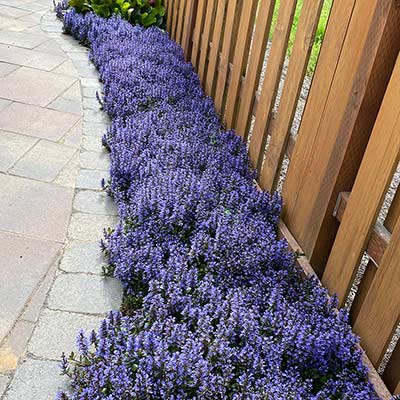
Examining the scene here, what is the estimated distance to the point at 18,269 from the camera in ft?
7.77

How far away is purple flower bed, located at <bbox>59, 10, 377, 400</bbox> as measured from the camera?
5.69 ft

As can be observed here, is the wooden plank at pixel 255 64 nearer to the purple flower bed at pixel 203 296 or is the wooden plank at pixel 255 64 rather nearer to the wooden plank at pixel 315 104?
the purple flower bed at pixel 203 296

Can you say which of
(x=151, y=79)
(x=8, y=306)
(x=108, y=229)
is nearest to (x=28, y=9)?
(x=151, y=79)

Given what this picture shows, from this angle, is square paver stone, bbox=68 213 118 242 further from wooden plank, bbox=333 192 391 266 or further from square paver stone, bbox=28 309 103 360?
wooden plank, bbox=333 192 391 266

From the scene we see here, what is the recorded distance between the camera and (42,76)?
186 inches

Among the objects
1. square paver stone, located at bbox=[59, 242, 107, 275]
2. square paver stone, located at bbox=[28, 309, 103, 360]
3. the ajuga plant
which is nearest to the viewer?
square paver stone, located at bbox=[28, 309, 103, 360]

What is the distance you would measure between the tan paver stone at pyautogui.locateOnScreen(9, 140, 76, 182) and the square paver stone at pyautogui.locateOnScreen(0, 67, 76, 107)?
802 millimetres

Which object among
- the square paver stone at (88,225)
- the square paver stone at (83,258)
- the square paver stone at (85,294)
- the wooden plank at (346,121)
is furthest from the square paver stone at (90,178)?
the wooden plank at (346,121)

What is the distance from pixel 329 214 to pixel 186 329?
2.72 ft

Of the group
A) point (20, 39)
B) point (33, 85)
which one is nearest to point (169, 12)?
point (20, 39)

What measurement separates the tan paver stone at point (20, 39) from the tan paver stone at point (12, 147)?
2234 mm

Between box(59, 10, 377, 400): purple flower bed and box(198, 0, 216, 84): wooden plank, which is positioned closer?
box(59, 10, 377, 400): purple flower bed

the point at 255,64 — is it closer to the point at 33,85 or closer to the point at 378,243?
the point at 378,243

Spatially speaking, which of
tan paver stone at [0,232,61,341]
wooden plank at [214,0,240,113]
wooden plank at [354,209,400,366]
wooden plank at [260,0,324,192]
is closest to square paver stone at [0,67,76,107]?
wooden plank at [214,0,240,113]
